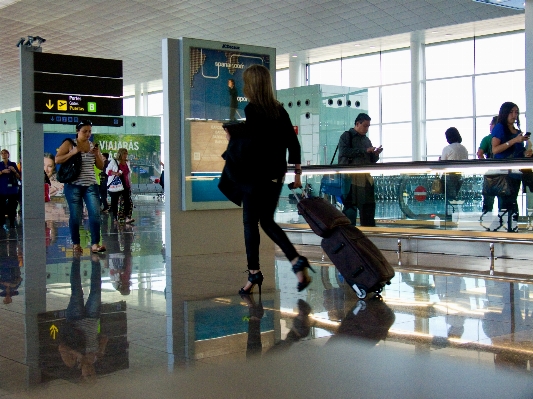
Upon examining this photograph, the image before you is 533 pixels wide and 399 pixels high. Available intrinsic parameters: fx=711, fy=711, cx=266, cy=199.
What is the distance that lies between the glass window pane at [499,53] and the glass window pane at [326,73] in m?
7.93

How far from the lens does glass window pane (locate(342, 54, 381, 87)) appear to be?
3434 centimetres

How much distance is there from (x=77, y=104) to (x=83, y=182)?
6.14 m

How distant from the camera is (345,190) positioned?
865 cm

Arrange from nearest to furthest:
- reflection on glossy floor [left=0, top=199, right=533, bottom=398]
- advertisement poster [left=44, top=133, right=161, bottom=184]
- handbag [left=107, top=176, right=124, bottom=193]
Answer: reflection on glossy floor [left=0, top=199, right=533, bottom=398], handbag [left=107, top=176, right=124, bottom=193], advertisement poster [left=44, top=133, right=161, bottom=184]

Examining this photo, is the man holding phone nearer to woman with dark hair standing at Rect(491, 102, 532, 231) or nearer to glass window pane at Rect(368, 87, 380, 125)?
woman with dark hair standing at Rect(491, 102, 532, 231)

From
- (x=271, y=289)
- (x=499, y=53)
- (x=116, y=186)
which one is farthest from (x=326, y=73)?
(x=271, y=289)

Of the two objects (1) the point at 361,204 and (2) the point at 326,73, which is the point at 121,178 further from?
(2) the point at 326,73

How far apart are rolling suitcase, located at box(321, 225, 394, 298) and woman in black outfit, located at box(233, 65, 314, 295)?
27cm

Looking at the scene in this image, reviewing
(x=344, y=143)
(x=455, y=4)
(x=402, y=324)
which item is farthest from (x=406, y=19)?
(x=402, y=324)

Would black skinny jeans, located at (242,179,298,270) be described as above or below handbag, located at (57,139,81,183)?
below

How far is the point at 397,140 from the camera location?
3338cm

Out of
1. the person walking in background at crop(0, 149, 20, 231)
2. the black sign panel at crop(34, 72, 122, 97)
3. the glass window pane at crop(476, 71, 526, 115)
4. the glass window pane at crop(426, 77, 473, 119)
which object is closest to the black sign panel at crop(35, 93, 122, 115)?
the black sign panel at crop(34, 72, 122, 97)

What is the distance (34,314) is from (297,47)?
1105 inches

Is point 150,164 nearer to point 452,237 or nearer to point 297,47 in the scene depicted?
point 297,47
